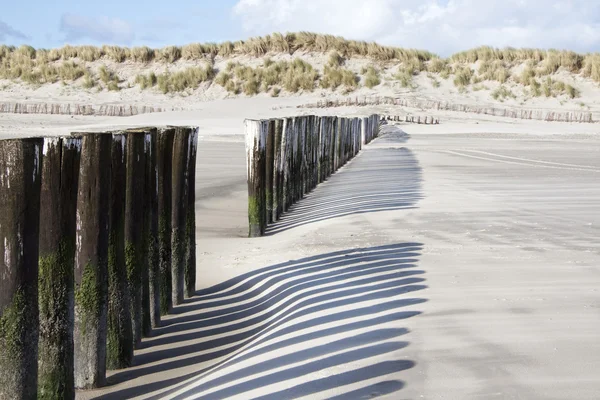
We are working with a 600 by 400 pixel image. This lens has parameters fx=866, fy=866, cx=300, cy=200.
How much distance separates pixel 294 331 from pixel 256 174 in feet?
13.6

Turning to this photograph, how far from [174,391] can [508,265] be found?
8.62 ft

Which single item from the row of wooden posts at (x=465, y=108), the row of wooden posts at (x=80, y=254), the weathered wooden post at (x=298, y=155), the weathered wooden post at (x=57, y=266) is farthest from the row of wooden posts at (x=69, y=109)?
the weathered wooden post at (x=57, y=266)

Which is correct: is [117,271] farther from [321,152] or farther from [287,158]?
[321,152]

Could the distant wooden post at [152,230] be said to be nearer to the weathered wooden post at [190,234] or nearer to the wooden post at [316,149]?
the weathered wooden post at [190,234]

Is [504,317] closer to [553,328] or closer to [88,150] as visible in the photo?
[553,328]

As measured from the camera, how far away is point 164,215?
5367mm

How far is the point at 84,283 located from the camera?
156 inches

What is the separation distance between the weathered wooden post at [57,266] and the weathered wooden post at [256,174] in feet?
14.7

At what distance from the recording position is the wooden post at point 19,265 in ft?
10.5

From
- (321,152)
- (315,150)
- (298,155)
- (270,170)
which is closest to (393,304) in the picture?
(270,170)

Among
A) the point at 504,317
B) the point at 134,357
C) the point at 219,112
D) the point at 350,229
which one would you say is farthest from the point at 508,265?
the point at 219,112

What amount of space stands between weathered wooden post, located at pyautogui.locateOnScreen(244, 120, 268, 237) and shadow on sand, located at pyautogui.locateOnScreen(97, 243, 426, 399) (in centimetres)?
180

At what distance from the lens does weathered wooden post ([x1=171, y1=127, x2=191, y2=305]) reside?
5605 millimetres

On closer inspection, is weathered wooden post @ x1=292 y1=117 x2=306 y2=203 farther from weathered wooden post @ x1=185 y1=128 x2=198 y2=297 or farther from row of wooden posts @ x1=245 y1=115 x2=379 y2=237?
weathered wooden post @ x1=185 y1=128 x2=198 y2=297
